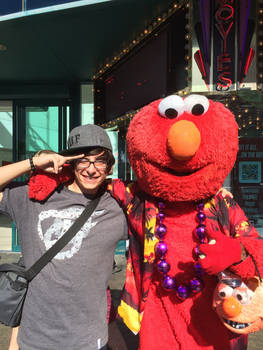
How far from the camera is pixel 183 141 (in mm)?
1205

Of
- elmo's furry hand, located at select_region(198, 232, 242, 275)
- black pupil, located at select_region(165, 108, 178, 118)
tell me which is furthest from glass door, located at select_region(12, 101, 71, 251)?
elmo's furry hand, located at select_region(198, 232, 242, 275)

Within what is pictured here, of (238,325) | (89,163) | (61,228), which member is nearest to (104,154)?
(89,163)

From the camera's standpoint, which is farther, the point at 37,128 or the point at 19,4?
the point at 37,128

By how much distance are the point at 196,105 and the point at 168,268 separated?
876mm

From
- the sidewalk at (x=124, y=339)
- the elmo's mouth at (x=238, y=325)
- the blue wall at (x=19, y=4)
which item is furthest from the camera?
the blue wall at (x=19, y=4)

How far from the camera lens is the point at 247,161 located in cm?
499

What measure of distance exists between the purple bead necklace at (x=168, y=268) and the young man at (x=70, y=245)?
0.28 m

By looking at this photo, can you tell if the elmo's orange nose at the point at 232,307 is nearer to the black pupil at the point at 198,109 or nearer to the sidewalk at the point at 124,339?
the black pupil at the point at 198,109

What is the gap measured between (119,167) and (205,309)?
390 centimetres

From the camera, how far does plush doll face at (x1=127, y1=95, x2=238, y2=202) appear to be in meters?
1.33

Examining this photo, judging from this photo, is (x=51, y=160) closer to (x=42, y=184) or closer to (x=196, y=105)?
(x=42, y=184)

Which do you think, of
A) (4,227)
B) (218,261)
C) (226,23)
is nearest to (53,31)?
(226,23)

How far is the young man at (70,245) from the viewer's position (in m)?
1.46

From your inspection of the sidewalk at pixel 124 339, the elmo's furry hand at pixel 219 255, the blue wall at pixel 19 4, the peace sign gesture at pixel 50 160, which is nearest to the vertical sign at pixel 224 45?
the blue wall at pixel 19 4
